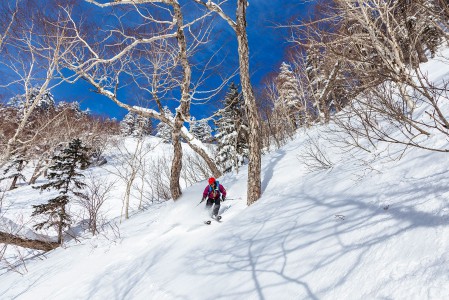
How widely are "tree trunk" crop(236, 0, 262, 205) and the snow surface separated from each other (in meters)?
0.62

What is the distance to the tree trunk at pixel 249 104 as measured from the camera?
22.7 feet

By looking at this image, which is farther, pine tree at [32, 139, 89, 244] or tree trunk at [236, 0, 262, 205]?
pine tree at [32, 139, 89, 244]

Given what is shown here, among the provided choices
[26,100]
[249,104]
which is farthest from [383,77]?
[26,100]

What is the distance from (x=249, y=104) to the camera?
704 centimetres

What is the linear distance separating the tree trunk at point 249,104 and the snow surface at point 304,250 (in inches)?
24.6

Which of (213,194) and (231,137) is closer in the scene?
(213,194)

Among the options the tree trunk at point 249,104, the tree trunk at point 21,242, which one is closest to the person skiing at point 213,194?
the tree trunk at point 249,104

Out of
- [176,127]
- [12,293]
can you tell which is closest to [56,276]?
[12,293]

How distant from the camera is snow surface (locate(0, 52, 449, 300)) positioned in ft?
6.97

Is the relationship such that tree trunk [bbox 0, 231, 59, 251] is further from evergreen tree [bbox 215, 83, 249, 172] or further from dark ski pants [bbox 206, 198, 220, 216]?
evergreen tree [bbox 215, 83, 249, 172]

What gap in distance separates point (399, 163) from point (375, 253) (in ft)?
6.50

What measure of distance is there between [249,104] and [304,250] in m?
4.66

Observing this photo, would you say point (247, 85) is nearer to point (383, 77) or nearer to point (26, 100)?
point (383, 77)

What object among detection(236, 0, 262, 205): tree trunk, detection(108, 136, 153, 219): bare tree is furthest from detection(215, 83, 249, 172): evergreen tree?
detection(236, 0, 262, 205): tree trunk
